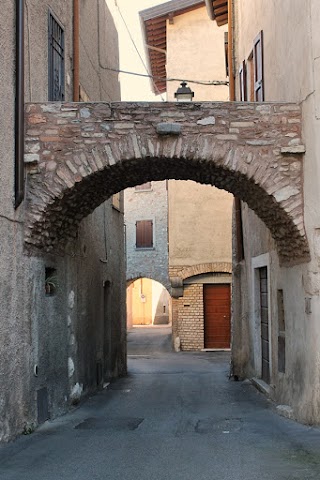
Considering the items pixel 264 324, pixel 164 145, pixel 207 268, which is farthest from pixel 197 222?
pixel 164 145

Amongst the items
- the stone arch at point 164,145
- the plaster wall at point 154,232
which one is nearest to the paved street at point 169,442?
the stone arch at point 164,145

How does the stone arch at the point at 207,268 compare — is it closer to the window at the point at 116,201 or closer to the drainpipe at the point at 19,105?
the window at the point at 116,201

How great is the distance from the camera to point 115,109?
7.58 metres

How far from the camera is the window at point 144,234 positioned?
29.9 metres

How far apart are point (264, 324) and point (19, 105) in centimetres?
595

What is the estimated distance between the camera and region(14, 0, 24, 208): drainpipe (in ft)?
23.0

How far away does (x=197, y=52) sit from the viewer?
71.5ft

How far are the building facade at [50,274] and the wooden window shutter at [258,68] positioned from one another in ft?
9.84

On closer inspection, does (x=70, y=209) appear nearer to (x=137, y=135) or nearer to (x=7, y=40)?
(x=137, y=135)

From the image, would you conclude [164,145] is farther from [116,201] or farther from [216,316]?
[216,316]

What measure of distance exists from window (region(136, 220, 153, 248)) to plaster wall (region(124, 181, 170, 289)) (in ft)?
0.51

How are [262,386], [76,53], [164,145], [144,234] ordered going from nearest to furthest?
[164,145]
[262,386]
[76,53]
[144,234]

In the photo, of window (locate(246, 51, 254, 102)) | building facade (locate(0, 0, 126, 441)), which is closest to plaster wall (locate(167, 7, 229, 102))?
building facade (locate(0, 0, 126, 441))

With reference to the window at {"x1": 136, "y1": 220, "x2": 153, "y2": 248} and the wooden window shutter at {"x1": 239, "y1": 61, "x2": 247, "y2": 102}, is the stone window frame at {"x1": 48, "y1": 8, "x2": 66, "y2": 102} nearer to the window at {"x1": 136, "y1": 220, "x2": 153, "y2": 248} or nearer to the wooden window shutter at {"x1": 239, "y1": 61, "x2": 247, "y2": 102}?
the wooden window shutter at {"x1": 239, "y1": 61, "x2": 247, "y2": 102}
